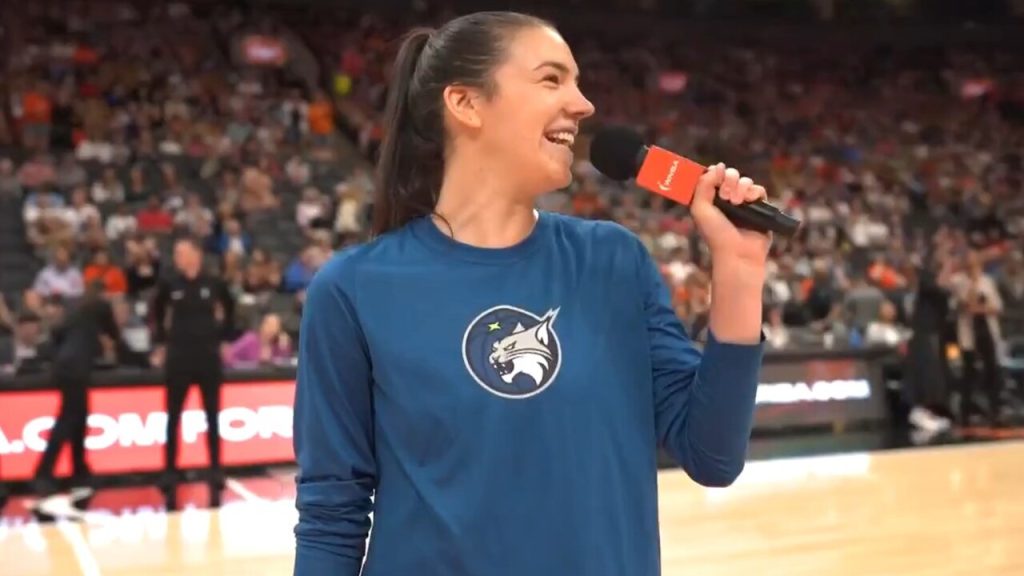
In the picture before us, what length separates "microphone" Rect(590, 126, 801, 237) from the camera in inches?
50.8

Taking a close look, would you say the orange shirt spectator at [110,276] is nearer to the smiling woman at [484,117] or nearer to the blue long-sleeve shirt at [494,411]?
the smiling woman at [484,117]

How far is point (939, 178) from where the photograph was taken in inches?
626

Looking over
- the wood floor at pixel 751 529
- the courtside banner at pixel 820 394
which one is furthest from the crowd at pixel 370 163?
the wood floor at pixel 751 529

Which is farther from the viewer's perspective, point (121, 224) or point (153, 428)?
point (121, 224)

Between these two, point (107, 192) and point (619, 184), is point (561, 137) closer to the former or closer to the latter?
point (107, 192)

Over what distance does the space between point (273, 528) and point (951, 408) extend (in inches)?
259

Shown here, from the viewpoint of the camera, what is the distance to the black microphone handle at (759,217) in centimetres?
128

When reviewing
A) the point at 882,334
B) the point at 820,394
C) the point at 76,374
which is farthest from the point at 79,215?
the point at 882,334

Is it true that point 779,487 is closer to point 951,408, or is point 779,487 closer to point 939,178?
point 951,408

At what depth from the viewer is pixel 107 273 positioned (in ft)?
28.1

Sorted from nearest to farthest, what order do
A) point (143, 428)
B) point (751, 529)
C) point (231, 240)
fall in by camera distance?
point (751, 529)
point (143, 428)
point (231, 240)

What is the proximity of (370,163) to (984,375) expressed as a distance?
673 cm

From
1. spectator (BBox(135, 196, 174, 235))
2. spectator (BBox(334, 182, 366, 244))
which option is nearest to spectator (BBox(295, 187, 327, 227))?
spectator (BBox(334, 182, 366, 244))

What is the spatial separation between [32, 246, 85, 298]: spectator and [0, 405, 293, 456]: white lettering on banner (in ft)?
6.19
